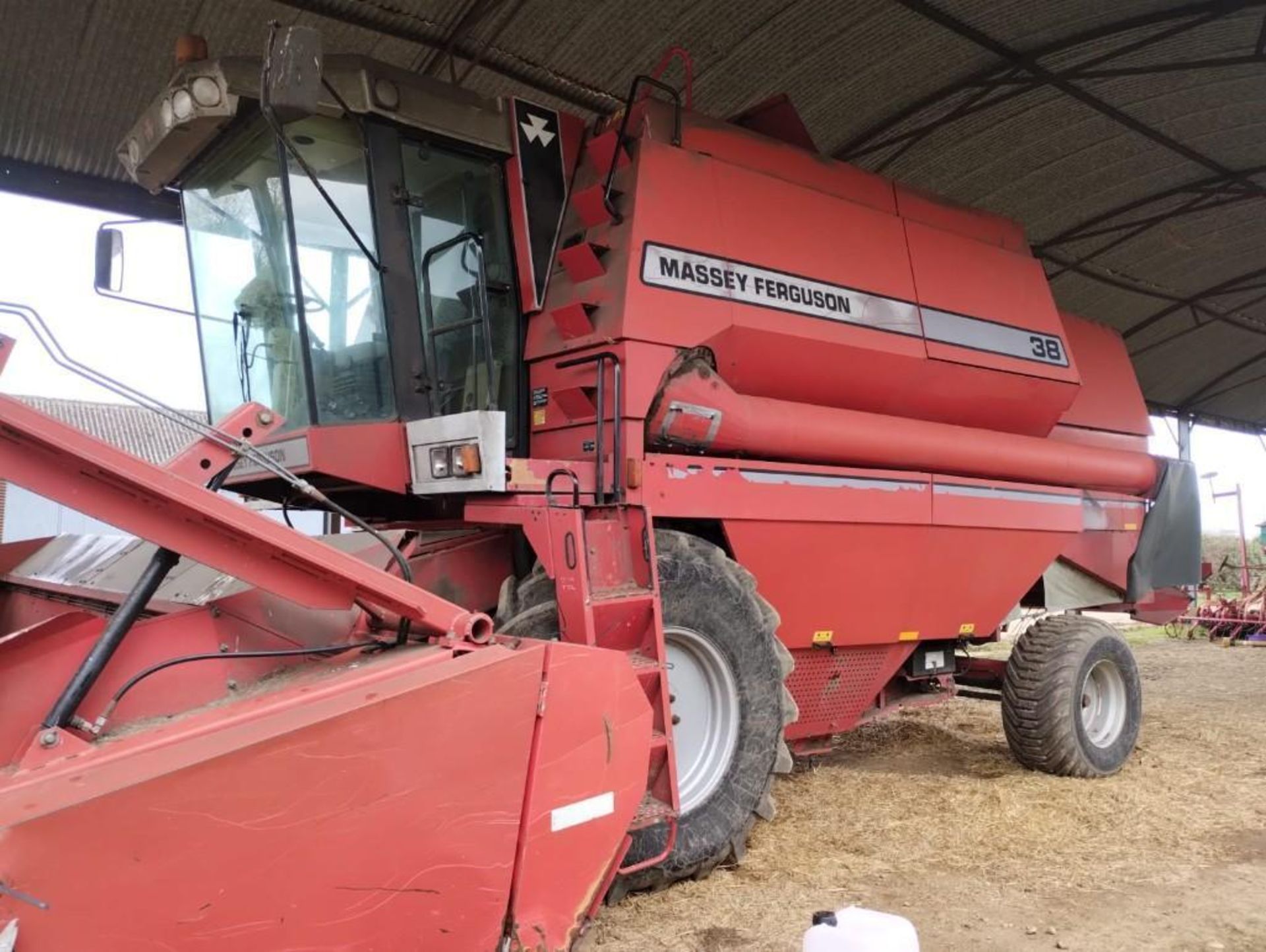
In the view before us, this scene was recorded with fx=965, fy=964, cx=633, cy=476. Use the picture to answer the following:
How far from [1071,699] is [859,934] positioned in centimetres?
374

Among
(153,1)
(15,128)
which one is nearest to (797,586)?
(153,1)

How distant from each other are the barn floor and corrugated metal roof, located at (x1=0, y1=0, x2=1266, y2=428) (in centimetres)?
448

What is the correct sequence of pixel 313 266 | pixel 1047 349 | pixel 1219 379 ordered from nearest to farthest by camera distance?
1. pixel 313 266
2. pixel 1047 349
3. pixel 1219 379

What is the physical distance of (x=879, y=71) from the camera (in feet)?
21.6

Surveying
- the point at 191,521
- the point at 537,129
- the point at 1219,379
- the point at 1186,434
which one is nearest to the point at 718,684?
the point at 191,521

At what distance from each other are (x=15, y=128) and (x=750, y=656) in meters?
5.52

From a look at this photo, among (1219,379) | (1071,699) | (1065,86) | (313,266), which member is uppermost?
(1065,86)

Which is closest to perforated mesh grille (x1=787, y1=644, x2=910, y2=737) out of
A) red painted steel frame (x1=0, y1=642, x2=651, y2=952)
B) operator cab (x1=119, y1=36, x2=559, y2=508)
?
operator cab (x1=119, y1=36, x2=559, y2=508)

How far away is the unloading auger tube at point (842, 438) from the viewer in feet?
12.7

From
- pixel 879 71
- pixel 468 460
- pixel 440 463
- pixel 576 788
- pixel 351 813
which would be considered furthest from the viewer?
pixel 879 71

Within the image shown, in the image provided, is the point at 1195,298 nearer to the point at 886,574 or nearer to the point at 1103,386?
the point at 1103,386

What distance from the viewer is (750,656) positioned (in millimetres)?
3680

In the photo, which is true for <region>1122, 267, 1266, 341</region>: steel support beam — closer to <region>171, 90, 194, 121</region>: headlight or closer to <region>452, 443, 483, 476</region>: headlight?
<region>452, 443, 483, 476</region>: headlight

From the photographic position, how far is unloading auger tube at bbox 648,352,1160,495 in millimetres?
3871
